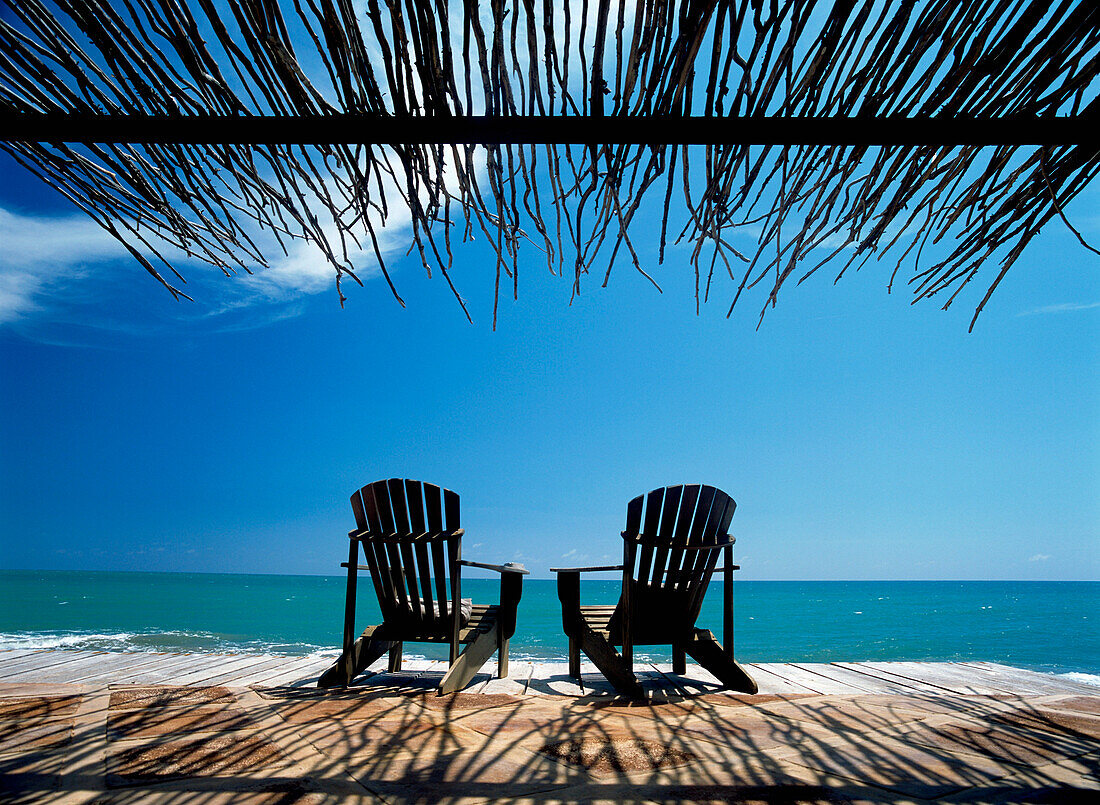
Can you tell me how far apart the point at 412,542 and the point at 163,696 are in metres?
1.34

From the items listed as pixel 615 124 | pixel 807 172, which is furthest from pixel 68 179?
pixel 807 172

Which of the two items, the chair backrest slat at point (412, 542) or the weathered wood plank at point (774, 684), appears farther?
the chair backrest slat at point (412, 542)

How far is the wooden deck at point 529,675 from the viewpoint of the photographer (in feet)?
10.5

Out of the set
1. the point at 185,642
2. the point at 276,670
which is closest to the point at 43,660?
the point at 276,670

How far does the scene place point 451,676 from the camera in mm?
2947

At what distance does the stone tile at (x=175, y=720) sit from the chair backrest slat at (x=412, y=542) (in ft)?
3.59

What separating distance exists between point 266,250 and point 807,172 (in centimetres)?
191

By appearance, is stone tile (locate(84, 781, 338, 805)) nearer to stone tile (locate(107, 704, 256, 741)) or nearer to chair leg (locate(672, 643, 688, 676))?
stone tile (locate(107, 704, 256, 741))

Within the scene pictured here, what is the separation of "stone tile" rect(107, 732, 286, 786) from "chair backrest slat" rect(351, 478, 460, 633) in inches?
57.4

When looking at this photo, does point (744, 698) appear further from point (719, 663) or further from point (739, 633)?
point (739, 633)

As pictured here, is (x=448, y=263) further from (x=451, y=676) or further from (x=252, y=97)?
(x=451, y=676)

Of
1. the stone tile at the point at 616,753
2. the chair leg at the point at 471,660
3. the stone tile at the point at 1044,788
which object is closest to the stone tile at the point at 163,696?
the chair leg at the point at 471,660

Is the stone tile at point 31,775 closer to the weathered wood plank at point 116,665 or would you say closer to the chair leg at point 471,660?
the chair leg at point 471,660

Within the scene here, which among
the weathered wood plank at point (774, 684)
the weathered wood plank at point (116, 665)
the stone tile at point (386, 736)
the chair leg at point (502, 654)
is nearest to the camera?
the stone tile at point (386, 736)
